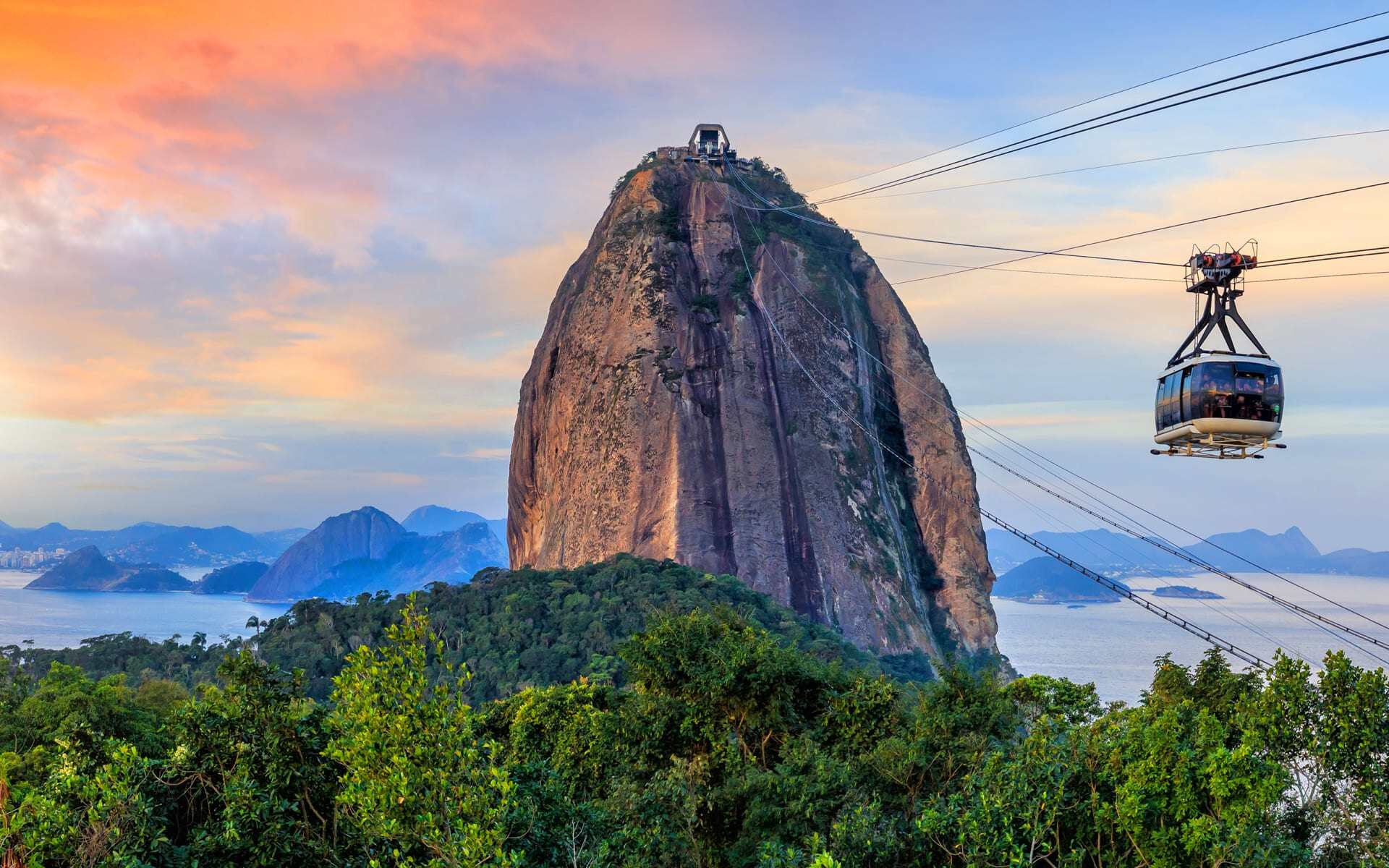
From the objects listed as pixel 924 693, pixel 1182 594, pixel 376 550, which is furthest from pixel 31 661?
pixel 1182 594

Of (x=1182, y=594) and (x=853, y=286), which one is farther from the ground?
(x=853, y=286)

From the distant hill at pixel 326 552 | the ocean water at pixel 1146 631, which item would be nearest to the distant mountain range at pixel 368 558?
the distant hill at pixel 326 552

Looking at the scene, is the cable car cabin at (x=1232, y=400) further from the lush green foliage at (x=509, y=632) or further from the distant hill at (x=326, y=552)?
the distant hill at (x=326, y=552)

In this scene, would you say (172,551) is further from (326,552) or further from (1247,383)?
(1247,383)

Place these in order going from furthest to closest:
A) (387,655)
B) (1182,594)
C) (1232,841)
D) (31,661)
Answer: (1182,594) → (31,661) → (1232,841) → (387,655)

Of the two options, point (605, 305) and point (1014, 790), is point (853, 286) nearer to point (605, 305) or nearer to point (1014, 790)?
point (605, 305)

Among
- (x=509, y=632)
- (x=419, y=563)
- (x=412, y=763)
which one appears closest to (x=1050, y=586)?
(x=419, y=563)
